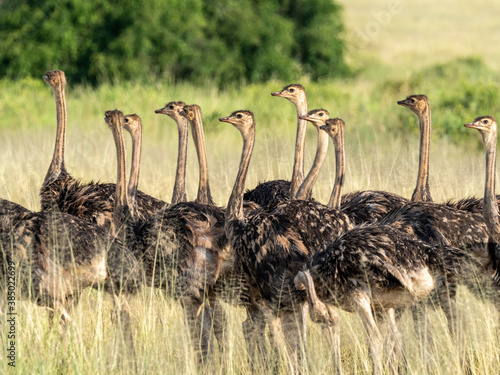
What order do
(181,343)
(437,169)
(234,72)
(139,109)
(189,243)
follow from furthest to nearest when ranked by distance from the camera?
(234,72) < (139,109) < (437,169) < (189,243) < (181,343)

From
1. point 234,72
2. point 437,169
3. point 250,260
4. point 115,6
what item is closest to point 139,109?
point 115,6

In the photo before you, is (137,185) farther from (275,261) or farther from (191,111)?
(275,261)

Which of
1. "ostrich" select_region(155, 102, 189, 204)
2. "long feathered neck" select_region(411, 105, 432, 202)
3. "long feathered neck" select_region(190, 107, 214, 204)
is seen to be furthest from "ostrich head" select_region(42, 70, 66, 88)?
"long feathered neck" select_region(411, 105, 432, 202)

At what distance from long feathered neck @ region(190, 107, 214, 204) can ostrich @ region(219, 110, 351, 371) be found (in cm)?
127

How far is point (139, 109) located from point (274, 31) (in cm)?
576

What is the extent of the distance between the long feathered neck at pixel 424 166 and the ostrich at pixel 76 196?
76.2 inches

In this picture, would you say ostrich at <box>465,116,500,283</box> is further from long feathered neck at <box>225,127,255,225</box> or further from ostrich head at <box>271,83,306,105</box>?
ostrich head at <box>271,83,306,105</box>

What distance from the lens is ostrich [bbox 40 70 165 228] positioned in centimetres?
605

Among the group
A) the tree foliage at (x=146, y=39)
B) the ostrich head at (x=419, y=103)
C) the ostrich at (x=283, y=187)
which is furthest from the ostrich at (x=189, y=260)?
the tree foliage at (x=146, y=39)

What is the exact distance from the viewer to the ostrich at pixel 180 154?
660 centimetres

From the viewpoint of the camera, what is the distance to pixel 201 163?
653 centimetres

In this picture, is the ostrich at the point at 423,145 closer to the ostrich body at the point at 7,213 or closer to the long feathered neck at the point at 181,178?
the long feathered neck at the point at 181,178

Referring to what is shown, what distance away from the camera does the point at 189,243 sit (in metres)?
5.01

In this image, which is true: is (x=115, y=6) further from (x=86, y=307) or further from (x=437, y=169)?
(x=86, y=307)
